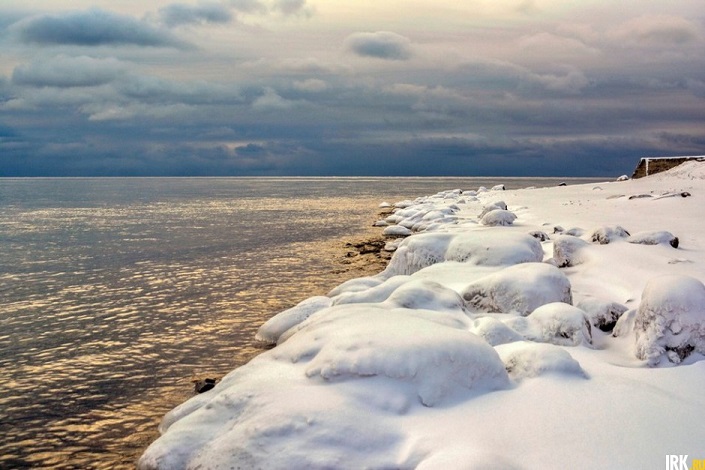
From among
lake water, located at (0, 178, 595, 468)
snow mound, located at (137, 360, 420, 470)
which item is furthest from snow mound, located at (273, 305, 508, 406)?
lake water, located at (0, 178, 595, 468)

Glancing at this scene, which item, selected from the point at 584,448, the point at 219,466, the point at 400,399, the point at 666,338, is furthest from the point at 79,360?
the point at 666,338

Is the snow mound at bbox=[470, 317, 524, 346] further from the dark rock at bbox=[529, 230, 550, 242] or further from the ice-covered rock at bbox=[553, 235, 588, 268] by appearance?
the dark rock at bbox=[529, 230, 550, 242]

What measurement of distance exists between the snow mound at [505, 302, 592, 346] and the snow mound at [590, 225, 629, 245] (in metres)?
6.66

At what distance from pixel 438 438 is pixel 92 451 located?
16.1 feet

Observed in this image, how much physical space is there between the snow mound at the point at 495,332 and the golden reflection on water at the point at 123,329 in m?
4.84

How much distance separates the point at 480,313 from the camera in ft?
33.6

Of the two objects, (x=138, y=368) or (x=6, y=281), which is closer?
(x=138, y=368)

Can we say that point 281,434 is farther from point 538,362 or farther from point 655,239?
point 655,239

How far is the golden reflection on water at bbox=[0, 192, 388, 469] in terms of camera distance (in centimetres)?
797

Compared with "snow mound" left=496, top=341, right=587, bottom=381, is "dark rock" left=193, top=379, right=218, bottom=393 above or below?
below

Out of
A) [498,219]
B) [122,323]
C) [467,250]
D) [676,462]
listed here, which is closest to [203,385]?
[122,323]

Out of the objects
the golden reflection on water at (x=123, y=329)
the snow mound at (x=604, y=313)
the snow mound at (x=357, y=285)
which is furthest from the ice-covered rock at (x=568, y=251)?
the golden reflection on water at (x=123, y=329)

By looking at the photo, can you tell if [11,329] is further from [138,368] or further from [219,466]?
[219,466]

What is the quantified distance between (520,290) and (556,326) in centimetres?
159
